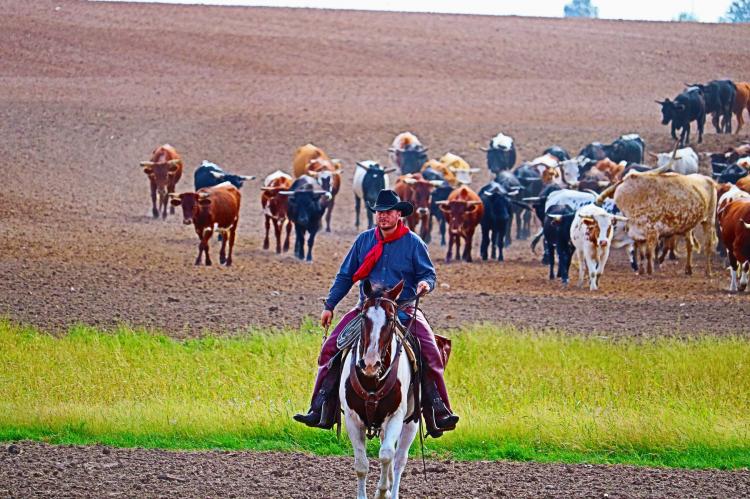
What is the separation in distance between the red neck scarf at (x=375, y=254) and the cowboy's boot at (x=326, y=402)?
23.4 inches

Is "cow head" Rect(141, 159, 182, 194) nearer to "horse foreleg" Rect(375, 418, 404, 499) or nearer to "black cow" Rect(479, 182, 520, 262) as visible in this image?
"black cow" Rect(479, 182, 520, 262)

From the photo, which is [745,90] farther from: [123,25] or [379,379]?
[379,379]

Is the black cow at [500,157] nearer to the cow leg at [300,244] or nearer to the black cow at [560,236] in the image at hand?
the cow leg at [300,244]

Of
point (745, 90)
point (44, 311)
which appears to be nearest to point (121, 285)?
point (44, 311)

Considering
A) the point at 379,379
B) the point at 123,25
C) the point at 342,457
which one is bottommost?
the point at 342,457

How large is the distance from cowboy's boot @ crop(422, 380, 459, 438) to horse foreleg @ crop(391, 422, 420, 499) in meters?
0.13

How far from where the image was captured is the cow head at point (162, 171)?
31.0 meters

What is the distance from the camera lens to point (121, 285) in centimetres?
1955

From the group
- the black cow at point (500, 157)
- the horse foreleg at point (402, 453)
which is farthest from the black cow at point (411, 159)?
the horse foreleg at point (402, 453)

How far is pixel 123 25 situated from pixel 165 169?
85.0 ft

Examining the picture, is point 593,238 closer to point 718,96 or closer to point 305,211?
point 305,211

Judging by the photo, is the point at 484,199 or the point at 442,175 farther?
the point at 442,175

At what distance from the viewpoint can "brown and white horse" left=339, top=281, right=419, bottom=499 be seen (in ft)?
27.9

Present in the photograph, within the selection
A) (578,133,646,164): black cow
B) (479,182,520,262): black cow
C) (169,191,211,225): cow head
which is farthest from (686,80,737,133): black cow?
(169,191,211,225): cow head
